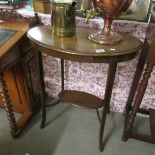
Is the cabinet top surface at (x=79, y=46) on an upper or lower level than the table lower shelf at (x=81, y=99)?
upper

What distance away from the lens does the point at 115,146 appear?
153 centimetres

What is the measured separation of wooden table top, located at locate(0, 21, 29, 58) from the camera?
4.03 ft

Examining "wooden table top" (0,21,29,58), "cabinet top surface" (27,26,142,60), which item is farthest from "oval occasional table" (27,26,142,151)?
"wooden table top" (0,21,29,58)

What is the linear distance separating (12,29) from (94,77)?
80 cm

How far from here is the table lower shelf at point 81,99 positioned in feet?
4.83

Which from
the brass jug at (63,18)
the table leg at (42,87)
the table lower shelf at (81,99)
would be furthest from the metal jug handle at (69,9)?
the table lower shelf at (81,99)

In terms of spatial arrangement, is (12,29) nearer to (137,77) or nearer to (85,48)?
(85,48)

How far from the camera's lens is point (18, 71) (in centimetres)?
155

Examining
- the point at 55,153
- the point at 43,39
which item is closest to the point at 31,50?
the point at 43,39

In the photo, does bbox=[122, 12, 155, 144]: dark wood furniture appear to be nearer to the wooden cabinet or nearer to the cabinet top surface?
the cabinet top surface

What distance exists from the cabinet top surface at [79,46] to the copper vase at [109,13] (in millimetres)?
38

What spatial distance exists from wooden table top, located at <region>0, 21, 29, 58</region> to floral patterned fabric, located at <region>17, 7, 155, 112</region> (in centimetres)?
21

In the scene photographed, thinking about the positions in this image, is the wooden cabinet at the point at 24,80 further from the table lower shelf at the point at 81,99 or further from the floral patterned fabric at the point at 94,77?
the table lower shelf at the point at 81,99


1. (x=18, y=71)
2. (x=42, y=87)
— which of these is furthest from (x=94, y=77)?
(x=18, y=71)
